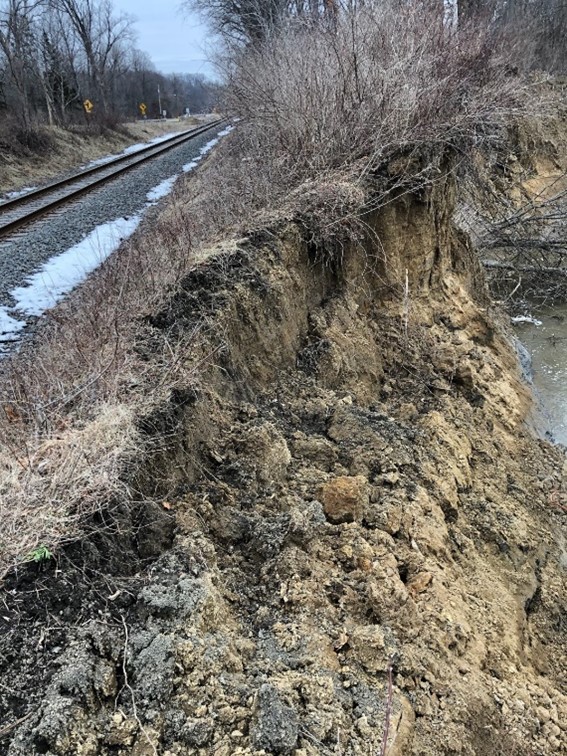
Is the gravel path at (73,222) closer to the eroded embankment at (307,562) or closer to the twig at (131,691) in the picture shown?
the eroded embankment at (307,562)

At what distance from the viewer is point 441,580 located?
328 centimetres

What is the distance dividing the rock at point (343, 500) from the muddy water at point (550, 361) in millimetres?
4423

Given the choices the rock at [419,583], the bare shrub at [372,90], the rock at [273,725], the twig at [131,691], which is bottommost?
the rock at [419,583]

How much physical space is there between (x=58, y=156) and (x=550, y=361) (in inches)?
677

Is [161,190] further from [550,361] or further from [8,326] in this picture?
[550,361]

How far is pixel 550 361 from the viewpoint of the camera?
8953 mm

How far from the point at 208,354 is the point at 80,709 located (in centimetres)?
238

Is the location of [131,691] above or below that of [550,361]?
above

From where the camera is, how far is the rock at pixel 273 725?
2.04 meters

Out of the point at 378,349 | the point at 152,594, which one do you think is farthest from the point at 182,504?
the point at 378,349

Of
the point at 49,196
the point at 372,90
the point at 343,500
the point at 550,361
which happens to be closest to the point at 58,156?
the point at 49,196

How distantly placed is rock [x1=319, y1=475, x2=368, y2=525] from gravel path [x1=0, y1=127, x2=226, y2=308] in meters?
4.44

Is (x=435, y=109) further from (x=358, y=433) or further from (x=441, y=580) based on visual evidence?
(x=441, y=580)

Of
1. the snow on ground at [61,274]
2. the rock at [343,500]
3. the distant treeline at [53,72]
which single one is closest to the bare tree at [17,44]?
the distant treeline at [53,72]
